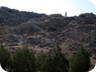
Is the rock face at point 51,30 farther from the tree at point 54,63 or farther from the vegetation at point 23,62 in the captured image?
the vegetation at point 23,62

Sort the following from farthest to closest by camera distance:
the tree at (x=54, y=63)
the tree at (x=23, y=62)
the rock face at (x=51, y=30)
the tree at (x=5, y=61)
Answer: the rock face at (x=51, y=30), the tree at (x=5, y=61), the tree at (x=54, y=63), the tree at (x=23, y=62)

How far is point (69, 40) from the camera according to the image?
297ft

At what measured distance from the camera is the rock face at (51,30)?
8578 centimetres

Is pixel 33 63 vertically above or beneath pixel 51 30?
above

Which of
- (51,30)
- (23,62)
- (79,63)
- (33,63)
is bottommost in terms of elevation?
(51,30)

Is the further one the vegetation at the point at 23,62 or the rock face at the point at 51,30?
the rock face at the point at 51,30

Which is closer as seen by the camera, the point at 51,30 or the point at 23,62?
the point at 23,62

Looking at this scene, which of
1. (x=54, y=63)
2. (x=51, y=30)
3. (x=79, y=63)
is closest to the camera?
(x=54, y=63)

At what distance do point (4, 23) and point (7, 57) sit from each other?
80016 mm

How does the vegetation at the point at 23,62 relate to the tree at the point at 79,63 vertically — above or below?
above

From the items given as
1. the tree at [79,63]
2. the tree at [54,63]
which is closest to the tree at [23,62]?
the tree at [54,63]

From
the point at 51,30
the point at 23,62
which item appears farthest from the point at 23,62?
the point at 51,30

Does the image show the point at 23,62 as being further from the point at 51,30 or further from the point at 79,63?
the point at 51,30

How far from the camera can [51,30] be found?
4028 inches
